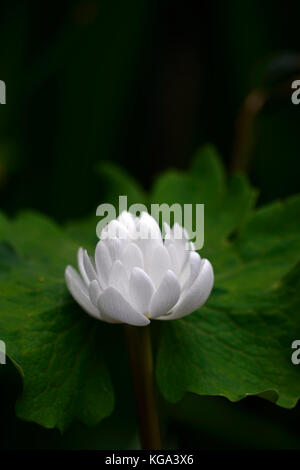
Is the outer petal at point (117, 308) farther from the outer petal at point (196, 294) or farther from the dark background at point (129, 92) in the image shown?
the dark background at point (129, 92)

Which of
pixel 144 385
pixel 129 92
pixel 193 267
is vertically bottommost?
pixel 144 385

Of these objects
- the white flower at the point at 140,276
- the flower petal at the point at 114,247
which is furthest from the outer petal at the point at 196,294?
the flower petal at the point at 114,247

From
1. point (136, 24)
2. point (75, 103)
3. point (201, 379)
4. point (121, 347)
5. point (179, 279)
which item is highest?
point (136, 24)

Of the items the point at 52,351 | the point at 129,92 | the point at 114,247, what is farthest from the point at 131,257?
the point at 129,92

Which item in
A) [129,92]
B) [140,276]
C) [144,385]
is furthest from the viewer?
[129,92]

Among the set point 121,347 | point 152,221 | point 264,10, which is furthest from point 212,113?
point 152,221

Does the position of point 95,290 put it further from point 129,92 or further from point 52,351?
point 129,92

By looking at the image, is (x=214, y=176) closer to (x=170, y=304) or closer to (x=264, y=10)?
(x=170, y=304)
